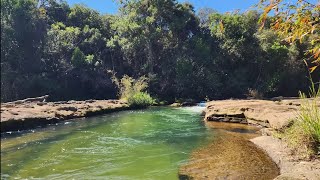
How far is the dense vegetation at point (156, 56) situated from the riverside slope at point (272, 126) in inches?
569

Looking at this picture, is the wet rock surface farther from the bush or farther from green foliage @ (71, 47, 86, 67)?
green foliage @ (71, 47, 86, 67)

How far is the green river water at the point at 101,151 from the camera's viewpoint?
256 inches

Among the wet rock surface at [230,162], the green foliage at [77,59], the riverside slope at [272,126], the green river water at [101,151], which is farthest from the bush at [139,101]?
the wet rock surface at [230,162]

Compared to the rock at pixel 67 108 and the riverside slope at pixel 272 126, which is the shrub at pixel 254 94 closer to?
the riverside slope at pixel 272 126

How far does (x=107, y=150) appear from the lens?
875 cm

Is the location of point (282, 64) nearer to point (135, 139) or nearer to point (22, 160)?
point (135, 139)

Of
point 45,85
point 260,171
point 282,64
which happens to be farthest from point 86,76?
point 260,171

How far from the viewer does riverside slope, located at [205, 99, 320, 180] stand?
17.3 ft

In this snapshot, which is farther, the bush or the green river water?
the bush

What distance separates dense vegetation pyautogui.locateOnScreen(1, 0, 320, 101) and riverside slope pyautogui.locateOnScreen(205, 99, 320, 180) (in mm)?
14442

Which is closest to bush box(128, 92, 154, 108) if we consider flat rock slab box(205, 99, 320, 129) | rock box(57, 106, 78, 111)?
rock box(57, 106, 78, 111)

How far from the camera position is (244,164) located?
7000mm

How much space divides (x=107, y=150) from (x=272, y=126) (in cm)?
482

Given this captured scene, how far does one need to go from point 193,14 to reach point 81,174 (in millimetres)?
30227
